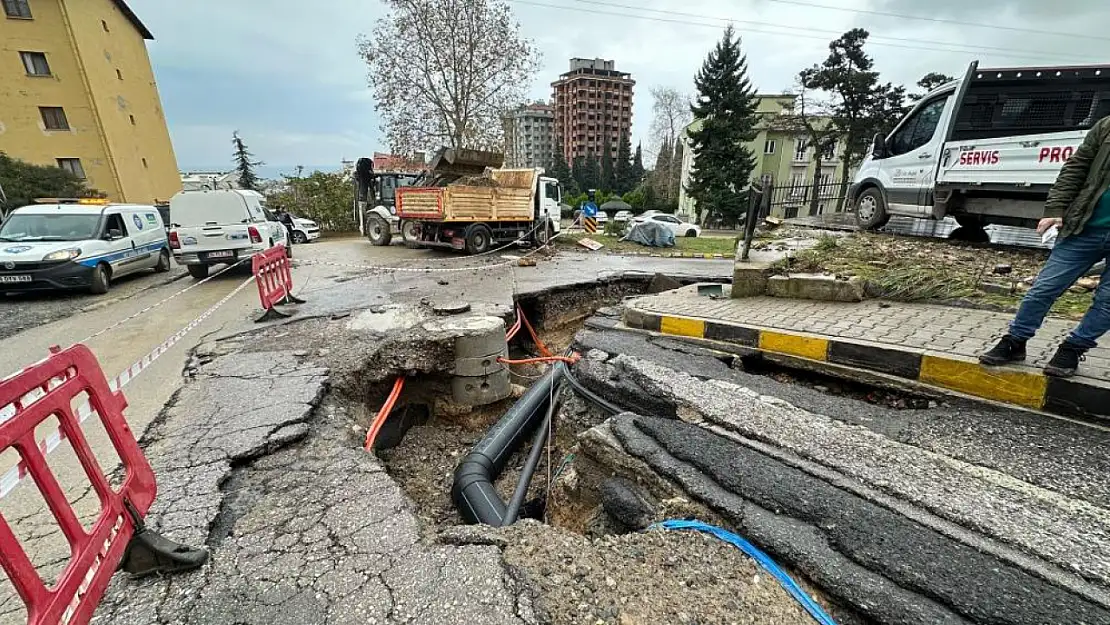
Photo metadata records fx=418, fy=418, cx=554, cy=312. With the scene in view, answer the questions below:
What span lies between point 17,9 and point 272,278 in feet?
93.3

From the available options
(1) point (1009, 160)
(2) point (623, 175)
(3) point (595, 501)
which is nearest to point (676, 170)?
(2) point (623, 175)

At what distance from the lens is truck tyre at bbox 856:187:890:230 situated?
8383 millimetres

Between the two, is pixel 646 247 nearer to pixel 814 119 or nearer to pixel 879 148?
pixel 879 148

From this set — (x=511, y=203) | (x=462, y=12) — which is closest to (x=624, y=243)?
(x=511, y=203)

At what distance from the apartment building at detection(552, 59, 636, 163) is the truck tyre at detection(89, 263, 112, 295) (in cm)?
6787

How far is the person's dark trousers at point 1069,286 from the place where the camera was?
237 centimetres

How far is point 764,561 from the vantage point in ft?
5.57

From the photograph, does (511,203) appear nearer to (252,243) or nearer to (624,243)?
(624,243)

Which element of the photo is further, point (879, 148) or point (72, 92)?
point (72, 92)

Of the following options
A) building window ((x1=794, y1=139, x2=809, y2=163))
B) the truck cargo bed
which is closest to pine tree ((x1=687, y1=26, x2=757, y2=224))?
building window ((x1=794, y1=139, x2=809, y2=163))

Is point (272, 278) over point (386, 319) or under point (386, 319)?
over

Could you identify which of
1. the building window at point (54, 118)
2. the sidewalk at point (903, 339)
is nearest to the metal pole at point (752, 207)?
the sidewalk at point (903, 339)

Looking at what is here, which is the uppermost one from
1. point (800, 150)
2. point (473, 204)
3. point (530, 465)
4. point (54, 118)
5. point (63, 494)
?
point (54, 118)

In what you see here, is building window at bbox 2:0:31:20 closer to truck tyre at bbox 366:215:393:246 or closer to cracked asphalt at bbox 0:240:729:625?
truck tyre at bbox 366:215:393:246
